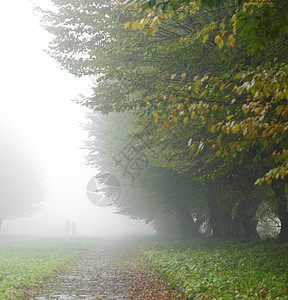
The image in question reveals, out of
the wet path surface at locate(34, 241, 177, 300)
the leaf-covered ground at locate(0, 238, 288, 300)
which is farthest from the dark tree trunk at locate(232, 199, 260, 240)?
the wet path surface at locate(34, 241, 177, 300)

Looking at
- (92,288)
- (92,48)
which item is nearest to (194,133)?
(92,48)

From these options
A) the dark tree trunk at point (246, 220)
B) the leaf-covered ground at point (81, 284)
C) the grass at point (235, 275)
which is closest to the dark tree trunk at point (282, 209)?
the grass at point (235, 275)

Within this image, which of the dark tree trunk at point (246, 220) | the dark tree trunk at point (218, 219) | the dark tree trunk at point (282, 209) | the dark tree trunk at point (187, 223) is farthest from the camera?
the dark tree trunk at point (187, 223)

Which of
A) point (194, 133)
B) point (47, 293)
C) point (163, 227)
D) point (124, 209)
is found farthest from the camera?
point (163, 227)

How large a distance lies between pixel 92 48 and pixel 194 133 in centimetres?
419

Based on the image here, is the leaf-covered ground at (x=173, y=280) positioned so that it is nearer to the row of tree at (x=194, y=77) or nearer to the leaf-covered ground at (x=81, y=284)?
the leaf-covered ground at (x=81, y=284)

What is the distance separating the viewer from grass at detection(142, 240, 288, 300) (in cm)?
636

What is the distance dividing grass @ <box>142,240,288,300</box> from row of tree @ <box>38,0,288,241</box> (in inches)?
92.0

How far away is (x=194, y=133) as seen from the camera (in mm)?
9703

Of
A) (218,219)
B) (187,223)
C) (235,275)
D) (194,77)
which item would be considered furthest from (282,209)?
(187,223)

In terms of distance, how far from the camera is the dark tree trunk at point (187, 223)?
74.9ft

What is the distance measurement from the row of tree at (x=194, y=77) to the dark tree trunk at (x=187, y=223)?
6911 millimetres

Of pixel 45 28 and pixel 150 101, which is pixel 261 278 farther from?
pixel 45 28

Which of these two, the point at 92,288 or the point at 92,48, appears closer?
the point at 92,288
